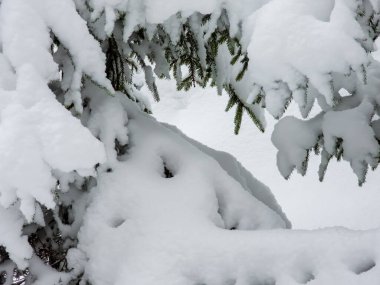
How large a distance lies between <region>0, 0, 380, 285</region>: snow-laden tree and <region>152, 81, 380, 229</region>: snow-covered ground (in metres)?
4.03

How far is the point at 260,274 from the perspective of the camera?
6.93 ft

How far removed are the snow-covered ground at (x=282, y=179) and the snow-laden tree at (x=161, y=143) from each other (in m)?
4.03

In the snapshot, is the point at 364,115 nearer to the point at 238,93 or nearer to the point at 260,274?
the point at 238,93

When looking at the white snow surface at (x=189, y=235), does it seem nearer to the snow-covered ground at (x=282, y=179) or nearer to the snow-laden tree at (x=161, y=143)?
the snow-laden tree at (x=161, y=143)

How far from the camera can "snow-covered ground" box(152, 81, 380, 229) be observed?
264 inches

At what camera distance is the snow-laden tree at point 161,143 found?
1.70 meters

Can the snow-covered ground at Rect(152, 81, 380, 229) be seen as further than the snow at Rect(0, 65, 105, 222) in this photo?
Yes

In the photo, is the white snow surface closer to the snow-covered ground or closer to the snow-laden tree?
the snow-laden tree

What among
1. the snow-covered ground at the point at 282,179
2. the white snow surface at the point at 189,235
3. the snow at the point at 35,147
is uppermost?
the snow at the point at 35,147

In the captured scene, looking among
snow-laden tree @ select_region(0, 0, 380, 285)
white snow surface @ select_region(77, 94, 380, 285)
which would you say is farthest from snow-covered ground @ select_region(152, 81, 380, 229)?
white snow surface @ select_region(77, 94, 380, 285)

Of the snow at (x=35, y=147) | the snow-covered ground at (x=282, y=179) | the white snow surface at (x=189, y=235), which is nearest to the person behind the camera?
the snow at (x=35, y=147)

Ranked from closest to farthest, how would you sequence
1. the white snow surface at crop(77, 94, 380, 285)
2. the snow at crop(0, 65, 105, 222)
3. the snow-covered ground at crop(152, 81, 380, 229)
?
the snow at crop(0, 65, 105, 222)
the white snow surface at crop(77, 94, 380, 285)
the snow-covered ground at crop(152, 81, 380, 229)

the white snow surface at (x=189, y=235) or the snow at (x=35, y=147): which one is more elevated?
the snow at (x=35, y=147)

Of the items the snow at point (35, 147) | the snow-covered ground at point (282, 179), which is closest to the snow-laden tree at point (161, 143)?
the snow at point (35, 147)
